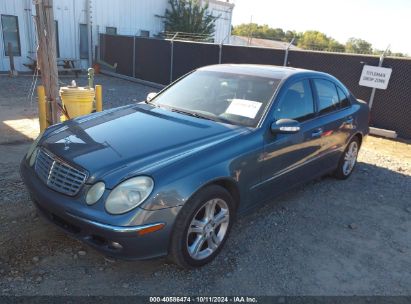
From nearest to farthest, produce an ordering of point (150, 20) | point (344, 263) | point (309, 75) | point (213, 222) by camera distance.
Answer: point (213, 222)
point (344, 263)
point (309, 75)
point (150, 20)

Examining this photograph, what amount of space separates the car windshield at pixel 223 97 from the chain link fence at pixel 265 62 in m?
5.70

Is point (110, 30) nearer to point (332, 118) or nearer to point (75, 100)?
point (75, 100)

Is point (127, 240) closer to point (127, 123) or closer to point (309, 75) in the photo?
point (127, 123)

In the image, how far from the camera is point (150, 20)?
21141mm

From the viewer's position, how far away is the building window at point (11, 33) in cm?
1518

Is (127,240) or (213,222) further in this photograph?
(213,222)

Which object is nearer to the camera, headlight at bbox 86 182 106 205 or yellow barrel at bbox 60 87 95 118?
headlight at bbox 86 182 106 205

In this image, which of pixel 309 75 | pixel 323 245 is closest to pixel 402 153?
pixel 309 75

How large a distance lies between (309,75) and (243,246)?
85.7 inches

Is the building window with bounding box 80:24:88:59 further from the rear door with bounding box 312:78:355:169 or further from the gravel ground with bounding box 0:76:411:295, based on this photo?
the rear door with bounding box 312:78:355:169

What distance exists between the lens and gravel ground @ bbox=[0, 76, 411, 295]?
9.42ft

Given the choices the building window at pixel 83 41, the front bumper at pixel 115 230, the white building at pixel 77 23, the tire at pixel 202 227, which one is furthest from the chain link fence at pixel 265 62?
the front bumper at pixel 115 230

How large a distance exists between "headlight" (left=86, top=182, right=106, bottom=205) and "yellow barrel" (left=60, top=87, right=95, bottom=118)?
11.7 feet

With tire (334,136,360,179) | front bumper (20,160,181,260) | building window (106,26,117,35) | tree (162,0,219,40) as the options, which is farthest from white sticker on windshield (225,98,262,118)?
tree (162,0,219,40)
